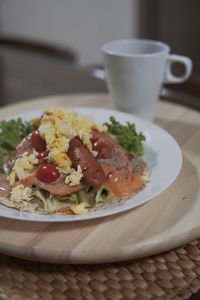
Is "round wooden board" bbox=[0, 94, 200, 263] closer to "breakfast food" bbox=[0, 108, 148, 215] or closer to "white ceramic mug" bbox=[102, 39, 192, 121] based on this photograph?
"breakfast food" bbox=[0, 108, 148, 215]

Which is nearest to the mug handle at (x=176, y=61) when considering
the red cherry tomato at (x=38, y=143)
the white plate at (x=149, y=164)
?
the white plate at (x=149, y=164)

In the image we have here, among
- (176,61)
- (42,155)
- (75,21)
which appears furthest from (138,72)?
(75,21)

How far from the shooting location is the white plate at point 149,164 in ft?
2.41

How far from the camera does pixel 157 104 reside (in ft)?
4.22

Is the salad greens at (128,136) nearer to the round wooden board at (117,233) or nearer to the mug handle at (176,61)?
the round wooden board at (117,233)

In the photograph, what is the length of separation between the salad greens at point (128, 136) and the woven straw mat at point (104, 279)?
0.85 feet

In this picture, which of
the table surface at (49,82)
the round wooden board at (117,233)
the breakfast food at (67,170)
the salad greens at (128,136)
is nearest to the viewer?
the round wooden board at (117,233)

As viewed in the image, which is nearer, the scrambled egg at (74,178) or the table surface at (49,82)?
the scrambled egg at (74,178)

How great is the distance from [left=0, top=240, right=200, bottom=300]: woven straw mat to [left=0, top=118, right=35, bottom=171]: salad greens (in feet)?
0.96

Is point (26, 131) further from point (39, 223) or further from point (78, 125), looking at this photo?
point (39, 223)

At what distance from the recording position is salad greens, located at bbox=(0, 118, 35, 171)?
977 millimetres

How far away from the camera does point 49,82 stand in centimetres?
159

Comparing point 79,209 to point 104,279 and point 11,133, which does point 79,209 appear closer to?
point 104,279

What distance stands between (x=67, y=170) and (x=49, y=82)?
84 centimetres
